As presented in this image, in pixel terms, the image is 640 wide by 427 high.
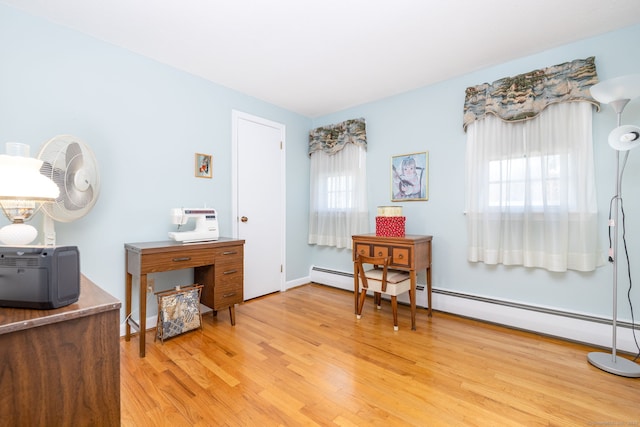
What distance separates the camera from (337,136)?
3.74 m

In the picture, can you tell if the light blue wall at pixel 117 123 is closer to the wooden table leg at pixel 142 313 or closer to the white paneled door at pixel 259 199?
the white paneled door at pixel 259 199

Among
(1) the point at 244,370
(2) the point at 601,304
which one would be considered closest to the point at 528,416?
(2) the point at 601,304

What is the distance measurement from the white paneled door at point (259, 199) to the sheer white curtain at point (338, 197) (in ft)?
1.70

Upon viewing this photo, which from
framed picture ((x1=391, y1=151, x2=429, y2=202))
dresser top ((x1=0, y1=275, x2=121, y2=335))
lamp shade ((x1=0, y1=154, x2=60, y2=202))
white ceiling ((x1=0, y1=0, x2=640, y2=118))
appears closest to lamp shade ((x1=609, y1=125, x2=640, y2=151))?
white ceiling ((x1=0, y1=0, x2=640, y2=118))

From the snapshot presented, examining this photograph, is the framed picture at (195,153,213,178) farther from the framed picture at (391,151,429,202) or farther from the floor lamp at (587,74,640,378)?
the floor lamp at (587,74,640,378)

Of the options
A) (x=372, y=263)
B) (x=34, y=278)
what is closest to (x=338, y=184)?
(x=372, y=263)

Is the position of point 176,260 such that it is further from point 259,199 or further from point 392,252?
point 392,252

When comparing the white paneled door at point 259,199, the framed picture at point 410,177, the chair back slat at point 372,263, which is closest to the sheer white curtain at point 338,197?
the framed picture at point 410,177

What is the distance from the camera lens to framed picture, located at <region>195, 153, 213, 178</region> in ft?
9.32

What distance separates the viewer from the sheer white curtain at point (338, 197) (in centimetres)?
355

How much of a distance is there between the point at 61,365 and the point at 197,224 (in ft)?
5.74

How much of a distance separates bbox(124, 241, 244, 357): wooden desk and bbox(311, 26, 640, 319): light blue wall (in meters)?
1.62

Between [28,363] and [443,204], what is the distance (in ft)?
10.1

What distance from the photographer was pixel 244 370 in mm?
1882
